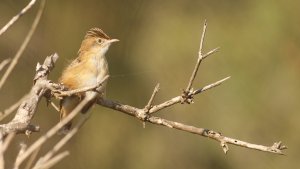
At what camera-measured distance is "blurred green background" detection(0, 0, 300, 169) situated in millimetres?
11625

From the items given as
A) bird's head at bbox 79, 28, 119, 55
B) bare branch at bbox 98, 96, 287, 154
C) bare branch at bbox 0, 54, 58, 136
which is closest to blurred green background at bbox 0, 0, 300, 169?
bird's head at bbox 79, 28, 119, 55

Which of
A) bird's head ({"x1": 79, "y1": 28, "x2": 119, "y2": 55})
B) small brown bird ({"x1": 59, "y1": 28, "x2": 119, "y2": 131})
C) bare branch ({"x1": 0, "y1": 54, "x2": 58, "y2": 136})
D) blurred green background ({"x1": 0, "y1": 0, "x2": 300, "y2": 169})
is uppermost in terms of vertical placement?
blurred green background ({"x1": 0, "y1": 0, "x2": 300, "y2": 169})

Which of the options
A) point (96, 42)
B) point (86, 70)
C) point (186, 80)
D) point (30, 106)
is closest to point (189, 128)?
point (30, 106)

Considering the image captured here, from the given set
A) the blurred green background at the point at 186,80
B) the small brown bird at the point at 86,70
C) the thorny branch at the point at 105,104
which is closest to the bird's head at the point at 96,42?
the small brown bird at the point at 86,70

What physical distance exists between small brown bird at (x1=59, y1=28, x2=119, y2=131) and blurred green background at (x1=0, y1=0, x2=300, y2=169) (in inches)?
220

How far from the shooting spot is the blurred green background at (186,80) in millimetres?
11625

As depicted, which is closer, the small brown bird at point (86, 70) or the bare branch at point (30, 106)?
the bare branch at point (30, 106)

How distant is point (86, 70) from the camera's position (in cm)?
515

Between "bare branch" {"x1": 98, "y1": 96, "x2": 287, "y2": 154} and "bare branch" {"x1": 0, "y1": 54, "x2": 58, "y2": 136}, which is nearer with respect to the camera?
"bare branch" {"x1": 0, "y1": 54, "x2": 58, "y2": 136}

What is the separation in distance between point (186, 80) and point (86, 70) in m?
7.43

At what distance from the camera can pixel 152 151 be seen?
41.1 ft

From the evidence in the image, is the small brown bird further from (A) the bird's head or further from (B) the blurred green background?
(B) the blurred green background

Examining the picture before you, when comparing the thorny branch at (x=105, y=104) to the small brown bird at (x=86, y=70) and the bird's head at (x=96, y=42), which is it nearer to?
the small brown bird at (x=86, y=70)

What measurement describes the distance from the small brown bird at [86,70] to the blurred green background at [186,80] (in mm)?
5587
